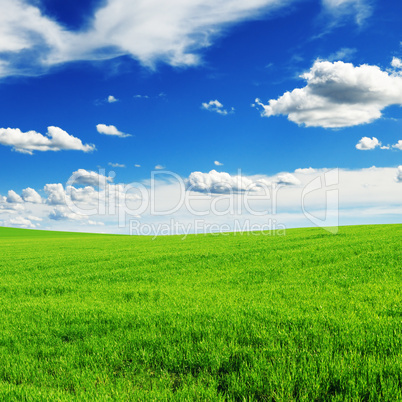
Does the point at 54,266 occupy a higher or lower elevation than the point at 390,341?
lower

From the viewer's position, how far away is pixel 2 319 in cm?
944

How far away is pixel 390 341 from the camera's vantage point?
5887 millimetres

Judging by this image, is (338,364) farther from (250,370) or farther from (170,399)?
(170,399)

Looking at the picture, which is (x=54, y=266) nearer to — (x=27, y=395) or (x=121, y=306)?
(x=121, y=306)

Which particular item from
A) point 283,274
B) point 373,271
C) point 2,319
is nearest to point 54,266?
point 2,319

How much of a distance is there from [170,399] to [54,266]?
Result: 64.6 feet

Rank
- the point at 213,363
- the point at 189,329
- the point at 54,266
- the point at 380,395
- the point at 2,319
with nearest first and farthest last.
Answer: the point at 380,395 < the point at 213,363 < the point at 189,329 < the point at 2,319 < the point at 54,266

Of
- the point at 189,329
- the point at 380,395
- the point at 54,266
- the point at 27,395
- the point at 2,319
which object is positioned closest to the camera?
the point at 380,395

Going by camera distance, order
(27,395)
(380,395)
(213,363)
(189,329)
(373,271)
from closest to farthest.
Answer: (380,395) → (27,395) → (213,363) → (189,329) → (373,271)

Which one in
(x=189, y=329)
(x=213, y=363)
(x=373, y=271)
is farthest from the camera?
(x=373, y=271)

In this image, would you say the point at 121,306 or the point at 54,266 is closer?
the point at 121,306

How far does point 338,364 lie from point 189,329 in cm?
318

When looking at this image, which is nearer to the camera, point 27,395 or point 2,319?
point 27,395

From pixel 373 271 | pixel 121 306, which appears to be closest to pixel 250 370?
pixel 121 306
